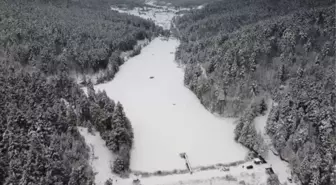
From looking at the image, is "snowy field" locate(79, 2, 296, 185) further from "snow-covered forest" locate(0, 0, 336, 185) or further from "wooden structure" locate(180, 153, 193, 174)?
"wooden structure" locate(180, 153, 193, 174)

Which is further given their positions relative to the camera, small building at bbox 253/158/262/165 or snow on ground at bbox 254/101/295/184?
small building at bbox 253/158/262/165

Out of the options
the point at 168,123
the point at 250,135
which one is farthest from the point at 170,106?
the point at 250,135

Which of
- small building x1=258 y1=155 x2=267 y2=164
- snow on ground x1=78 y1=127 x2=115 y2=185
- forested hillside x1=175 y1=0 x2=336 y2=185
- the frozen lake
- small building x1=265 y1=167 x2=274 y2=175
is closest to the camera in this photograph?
snow on ground x1=78 y1=127 x2=115 y2=185

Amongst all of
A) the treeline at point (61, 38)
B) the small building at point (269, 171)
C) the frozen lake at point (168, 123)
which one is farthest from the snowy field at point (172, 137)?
the treeline at point (61, 38)

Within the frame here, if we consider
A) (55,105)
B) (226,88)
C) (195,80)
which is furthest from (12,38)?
(226,88)

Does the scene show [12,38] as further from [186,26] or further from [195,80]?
[186,26]

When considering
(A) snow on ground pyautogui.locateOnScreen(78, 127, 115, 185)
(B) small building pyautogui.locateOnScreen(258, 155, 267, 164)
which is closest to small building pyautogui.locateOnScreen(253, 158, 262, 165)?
(B) small building pyautogui.locateOnScreen(258, 155, 267, 164)

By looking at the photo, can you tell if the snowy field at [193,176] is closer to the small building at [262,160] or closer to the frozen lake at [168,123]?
the small building at [262,160]
